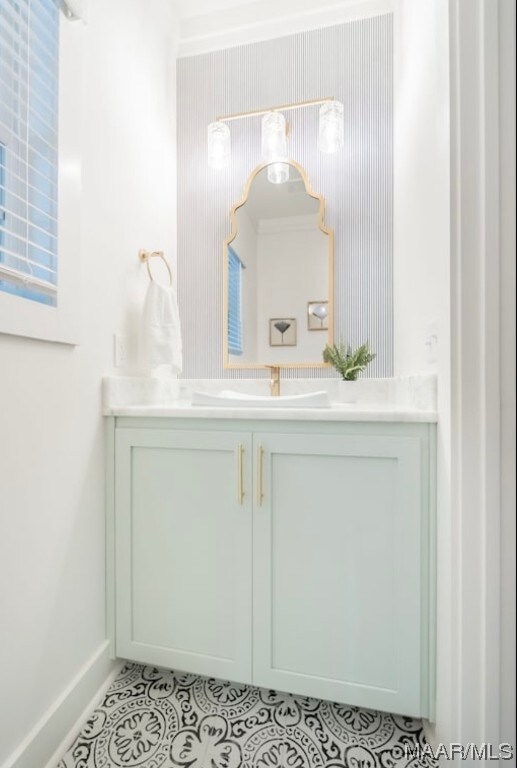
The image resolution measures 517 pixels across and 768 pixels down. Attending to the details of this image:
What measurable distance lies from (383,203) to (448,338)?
A: 1.04m

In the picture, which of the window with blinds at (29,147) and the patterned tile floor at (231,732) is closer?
the window with blinds at (29,147)

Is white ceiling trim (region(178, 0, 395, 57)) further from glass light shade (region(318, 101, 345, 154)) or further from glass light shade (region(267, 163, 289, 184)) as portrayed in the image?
glass light shade (region(267, 163, 289, 184))

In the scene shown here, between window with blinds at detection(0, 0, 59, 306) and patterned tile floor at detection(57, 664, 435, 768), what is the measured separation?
1.25 meters

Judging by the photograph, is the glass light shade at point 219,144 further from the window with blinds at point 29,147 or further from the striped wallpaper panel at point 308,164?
the window with blinds at point 29,147

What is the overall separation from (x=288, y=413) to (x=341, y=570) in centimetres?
48

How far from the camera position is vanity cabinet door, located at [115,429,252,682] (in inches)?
45.6

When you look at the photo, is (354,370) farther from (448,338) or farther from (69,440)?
(69,440)

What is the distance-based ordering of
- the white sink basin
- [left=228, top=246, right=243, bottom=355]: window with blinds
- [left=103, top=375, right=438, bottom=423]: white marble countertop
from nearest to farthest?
1. [left=103, top=375, right=438, bottom=423]: white marble countertop
2. the white sink basin
3. [left=228, top=246, right=243, bottom=355]: window with blinds

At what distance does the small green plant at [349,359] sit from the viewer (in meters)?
1.59

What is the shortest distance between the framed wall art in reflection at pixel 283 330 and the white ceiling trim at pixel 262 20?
136cm

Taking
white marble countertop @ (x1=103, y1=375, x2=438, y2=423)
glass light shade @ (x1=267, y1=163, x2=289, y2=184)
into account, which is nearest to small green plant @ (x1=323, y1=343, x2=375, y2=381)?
white marble countertop @ (x1=103, y1=375, x2=438, y2=423)

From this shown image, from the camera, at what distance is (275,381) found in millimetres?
1696

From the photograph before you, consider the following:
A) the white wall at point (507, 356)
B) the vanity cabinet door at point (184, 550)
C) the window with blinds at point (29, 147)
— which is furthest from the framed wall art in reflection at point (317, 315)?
the window with blinds at point (29, 147)

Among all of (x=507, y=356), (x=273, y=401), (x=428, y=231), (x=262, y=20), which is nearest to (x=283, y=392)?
(x=273, y=401)
